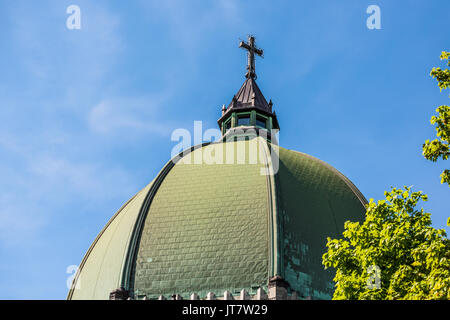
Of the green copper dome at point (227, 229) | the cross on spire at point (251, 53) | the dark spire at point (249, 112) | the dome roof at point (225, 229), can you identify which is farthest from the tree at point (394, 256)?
the cross on spire at point (251, 53)

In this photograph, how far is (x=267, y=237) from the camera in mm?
36062

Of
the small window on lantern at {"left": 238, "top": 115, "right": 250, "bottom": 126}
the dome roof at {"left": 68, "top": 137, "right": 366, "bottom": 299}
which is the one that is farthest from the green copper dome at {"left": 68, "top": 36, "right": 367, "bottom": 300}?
the small window on lantern at {"left": 238, "top": 115, "right": 250, "bottom": 126}

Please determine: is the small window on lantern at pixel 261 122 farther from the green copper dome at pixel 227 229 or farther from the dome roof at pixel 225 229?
the dome roof at pixel 225 229

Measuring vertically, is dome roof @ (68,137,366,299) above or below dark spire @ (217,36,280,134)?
below

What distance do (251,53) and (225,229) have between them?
919 inches

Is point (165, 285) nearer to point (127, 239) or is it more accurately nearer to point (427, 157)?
point (127, 239)

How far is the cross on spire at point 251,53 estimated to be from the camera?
5649 cm

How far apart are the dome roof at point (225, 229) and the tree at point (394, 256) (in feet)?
51.0

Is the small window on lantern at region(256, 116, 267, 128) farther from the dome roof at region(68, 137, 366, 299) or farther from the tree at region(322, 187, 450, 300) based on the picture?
the tree at region(322, 187, 450, 300)

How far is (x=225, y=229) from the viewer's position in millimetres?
37250

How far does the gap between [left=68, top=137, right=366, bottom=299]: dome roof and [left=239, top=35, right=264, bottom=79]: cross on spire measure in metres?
14.5

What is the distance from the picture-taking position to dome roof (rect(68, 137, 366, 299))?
1393 inches

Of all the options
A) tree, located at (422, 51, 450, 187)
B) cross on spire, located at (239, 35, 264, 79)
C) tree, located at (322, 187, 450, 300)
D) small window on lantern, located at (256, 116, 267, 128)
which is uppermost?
cross on spire, located at (239, 35, 264, 79)
